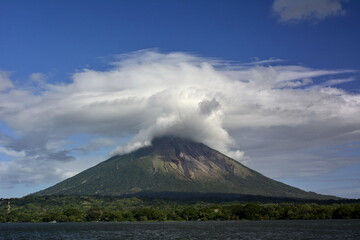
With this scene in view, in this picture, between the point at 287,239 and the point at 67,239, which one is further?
the point at 67,239

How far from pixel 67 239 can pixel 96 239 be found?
7.47m

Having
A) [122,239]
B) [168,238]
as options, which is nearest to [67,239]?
[122,239]

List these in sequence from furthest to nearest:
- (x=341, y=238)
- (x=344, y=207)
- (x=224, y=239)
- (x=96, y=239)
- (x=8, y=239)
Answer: (x=344, y=207)
(x=8, y=239)
(x=96, y=239)
(x=224, y=239)
(x=341, y=238)

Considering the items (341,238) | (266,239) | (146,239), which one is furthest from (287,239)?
(146,239)

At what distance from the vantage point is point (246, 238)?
315 feet

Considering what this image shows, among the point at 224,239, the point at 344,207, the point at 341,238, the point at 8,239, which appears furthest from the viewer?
the point at 344,207

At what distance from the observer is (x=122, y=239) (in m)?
100

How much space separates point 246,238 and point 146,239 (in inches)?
846

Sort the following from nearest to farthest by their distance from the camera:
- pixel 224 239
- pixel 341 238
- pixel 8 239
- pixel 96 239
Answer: pixel 341 238
pixel 224 239
pixel 96 239
pixel 8 239

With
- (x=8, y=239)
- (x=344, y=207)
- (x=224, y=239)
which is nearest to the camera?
(x=224, y=239)

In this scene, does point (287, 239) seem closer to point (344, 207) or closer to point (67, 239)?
point (67, 239)

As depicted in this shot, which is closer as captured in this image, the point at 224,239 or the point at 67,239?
the point at 224,239

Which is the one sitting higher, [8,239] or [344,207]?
[344,207]

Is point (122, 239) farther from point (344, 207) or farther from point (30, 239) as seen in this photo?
point (344, 207)
